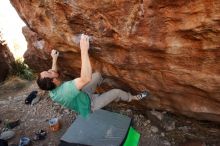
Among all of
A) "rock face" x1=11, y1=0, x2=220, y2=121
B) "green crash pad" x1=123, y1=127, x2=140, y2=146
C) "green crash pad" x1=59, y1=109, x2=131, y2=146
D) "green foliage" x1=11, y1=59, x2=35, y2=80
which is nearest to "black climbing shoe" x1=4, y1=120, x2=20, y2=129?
"green crash pad" x1=59, y1=109, x2=131, y2=146

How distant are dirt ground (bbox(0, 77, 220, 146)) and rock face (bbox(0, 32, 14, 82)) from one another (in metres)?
1.40

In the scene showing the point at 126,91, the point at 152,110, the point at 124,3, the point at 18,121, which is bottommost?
the point at 18,121

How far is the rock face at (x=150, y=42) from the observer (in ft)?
11.2

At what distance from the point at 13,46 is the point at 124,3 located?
7980 mm

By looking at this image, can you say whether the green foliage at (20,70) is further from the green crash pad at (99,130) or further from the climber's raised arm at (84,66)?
the climber's raised arm at (84,66)

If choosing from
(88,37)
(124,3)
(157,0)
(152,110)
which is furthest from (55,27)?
(152,110)

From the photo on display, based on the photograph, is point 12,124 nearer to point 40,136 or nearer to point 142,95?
point 40,136

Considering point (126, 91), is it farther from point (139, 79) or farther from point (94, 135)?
point (94, 135)

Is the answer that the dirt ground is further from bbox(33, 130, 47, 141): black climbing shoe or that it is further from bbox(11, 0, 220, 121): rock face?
bbox(11, 0, 220, 121): rock face

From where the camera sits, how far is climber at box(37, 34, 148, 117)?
424 cm

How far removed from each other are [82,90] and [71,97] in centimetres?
26

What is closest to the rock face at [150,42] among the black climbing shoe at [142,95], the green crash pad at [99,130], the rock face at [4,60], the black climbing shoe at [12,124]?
the black climbing shoe at [142,95]

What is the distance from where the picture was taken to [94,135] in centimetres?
558

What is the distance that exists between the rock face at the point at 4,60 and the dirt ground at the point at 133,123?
54.9 inches
